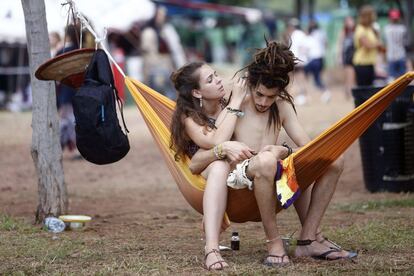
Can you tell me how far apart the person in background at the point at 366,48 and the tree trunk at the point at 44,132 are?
7.43m

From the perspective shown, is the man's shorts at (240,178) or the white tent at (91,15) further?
the white tent at (91,15)

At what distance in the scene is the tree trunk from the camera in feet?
20.0

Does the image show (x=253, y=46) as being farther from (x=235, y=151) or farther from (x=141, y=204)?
(x=235, y=151)

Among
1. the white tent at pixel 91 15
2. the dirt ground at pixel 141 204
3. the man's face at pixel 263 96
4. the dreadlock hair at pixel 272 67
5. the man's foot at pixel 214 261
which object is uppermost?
the white tent at pixel 91 15

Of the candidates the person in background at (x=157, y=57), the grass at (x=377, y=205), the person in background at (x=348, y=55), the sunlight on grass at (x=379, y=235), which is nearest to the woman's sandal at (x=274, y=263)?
the sunlight on grass at (x=379, y=235)

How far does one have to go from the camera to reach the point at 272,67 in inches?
184

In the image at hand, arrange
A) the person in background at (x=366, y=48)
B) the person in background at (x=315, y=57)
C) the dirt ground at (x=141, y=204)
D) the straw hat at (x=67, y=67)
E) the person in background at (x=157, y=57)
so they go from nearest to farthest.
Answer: the dirt ground at (x=141, y=204) → the straw hat at (x=67, y=67) → the person in background at (x=366, y=48) → the person in background at (x=315, y=57) → the person in background at (x=157, y=57)

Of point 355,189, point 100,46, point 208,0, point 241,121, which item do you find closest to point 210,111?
point 241,121

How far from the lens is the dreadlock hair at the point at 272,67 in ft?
15.4

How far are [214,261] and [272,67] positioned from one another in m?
1.11

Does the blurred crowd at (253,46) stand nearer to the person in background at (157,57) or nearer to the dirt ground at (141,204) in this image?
the person in background at (157,57)

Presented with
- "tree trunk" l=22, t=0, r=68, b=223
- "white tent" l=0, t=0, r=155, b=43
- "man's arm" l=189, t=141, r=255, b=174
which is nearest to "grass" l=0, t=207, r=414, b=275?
"tree trunk" l=22, t=0, r=68, b=223

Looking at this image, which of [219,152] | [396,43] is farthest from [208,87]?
[396,43]

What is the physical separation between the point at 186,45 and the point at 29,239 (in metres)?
24.1
